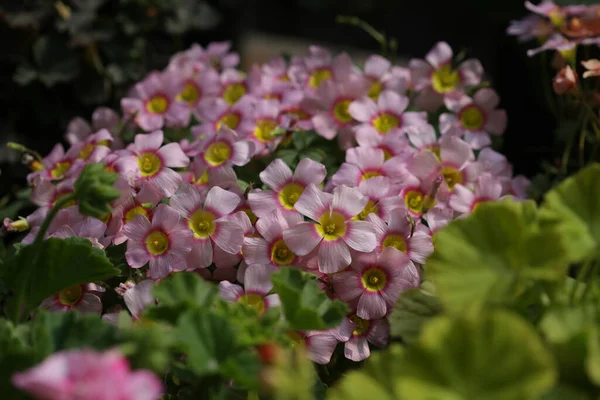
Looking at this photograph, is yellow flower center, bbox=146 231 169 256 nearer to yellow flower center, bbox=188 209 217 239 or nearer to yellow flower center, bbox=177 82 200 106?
yellow flower center, bbox=188 209 217 239

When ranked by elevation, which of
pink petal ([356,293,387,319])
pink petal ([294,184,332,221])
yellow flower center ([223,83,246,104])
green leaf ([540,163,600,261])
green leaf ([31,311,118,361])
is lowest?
yellow flower center ([223,83,246,104])

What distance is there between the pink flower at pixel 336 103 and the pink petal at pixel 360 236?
27 cm

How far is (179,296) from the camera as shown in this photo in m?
0.63

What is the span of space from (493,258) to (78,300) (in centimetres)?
51

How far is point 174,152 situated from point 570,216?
56 centimetres

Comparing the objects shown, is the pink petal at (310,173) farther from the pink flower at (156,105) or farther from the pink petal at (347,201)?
the pink flower at (156,105)

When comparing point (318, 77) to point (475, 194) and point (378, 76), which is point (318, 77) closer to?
point (378, 76)

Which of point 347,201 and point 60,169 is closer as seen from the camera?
point 347,201

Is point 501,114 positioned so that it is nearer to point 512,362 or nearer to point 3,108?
point 512,362

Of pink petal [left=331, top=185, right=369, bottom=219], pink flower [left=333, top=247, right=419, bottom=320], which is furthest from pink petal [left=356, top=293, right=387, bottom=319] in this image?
pink petal [left=331, top=185, right=369, bottom=219]

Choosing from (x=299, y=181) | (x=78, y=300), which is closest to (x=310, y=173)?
(x=299, y=181)

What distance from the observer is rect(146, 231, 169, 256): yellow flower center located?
33.4 inches

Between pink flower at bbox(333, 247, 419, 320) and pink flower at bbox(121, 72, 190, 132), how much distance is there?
468mm

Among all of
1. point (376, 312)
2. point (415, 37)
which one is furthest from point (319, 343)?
point (415, 37)
